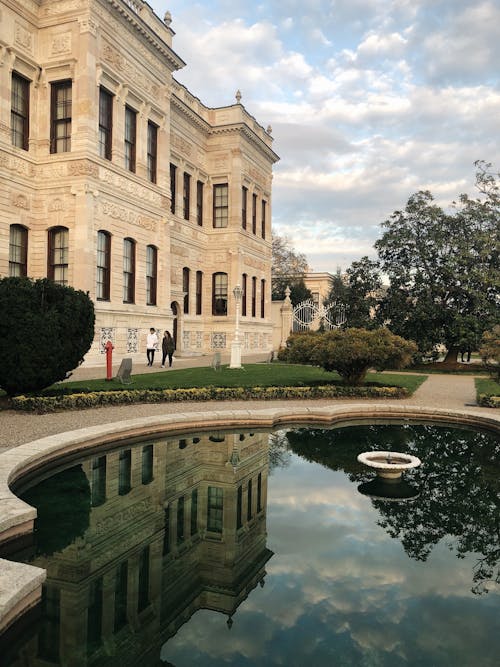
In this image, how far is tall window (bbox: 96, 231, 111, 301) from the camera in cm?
1889

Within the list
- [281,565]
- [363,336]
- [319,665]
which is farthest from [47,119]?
[319,665]

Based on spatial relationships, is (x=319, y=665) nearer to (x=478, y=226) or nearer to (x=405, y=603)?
(x=405, y=603)

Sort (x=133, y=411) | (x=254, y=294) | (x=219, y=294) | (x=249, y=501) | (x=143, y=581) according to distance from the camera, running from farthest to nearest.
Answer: (x=254, y=294) → (x=219, y=294) → (x=133, y=411) → (x=249, y=501) → (x=143, y=581)

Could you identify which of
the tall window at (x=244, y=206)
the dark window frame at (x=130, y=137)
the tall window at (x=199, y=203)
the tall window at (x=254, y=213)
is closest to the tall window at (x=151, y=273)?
the dark window frame at (x=130, y=137)

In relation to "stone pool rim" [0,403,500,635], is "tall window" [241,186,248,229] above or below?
above

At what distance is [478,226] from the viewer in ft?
83.3

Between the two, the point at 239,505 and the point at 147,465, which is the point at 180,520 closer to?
the point at 239,505

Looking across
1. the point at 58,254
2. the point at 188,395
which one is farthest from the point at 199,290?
the point at 188,395

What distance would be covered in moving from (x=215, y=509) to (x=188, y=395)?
631cm

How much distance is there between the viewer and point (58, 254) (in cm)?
1823

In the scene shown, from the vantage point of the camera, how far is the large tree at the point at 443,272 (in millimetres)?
24016

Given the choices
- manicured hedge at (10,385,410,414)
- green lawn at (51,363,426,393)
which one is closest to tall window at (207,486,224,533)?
manicured hedge at (10,385,410,414)

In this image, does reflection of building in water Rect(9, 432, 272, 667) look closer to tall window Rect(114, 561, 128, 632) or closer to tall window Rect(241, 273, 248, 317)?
→ tall window Rect(114, 561, 128, 632)

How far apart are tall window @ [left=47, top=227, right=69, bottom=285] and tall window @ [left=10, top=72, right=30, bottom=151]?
2.95 meters
